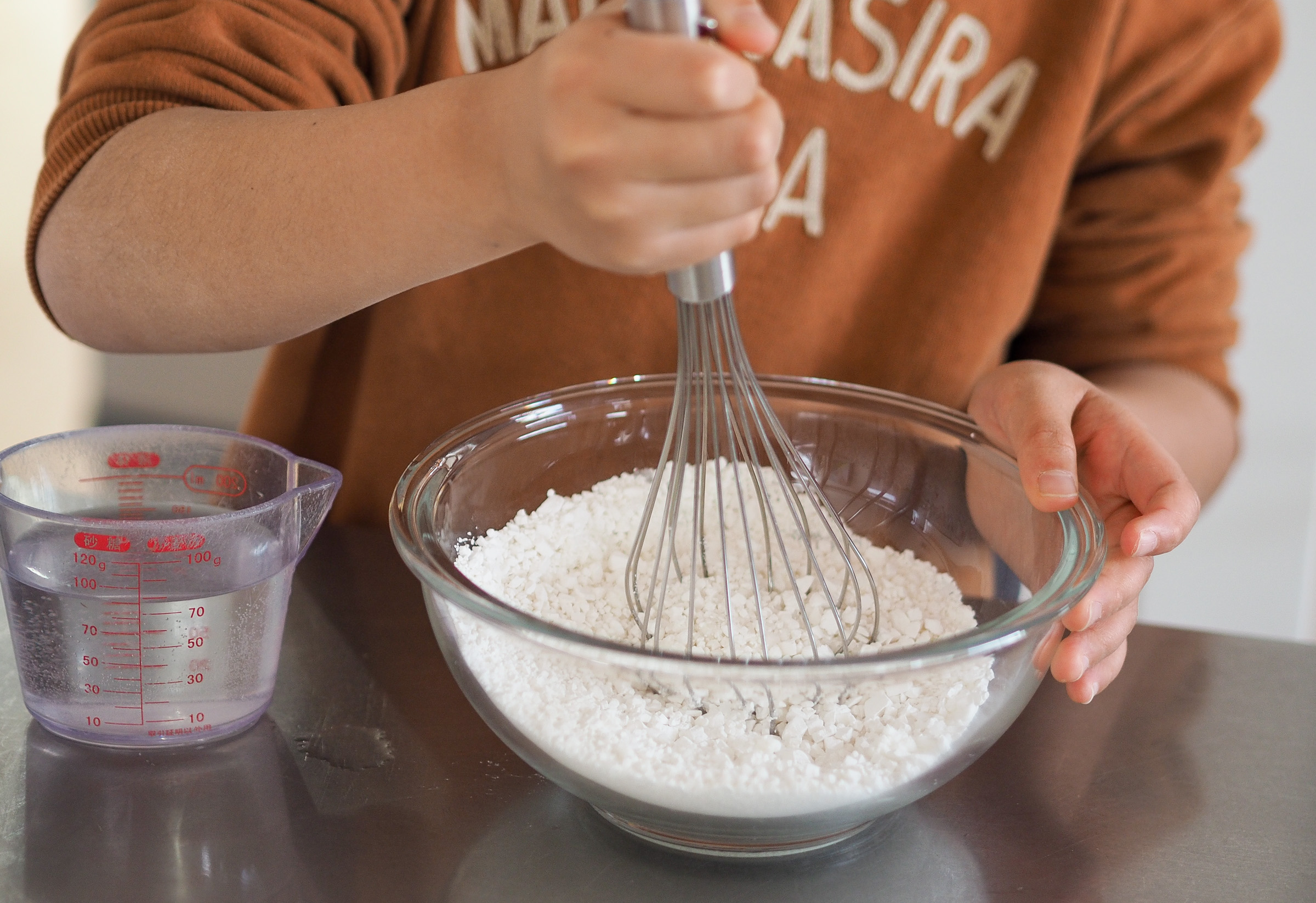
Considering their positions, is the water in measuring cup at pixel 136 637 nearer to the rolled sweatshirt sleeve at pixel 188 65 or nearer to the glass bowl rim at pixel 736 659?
the glass bowl rim at pixel 736 659

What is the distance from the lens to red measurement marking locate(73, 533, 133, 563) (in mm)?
499

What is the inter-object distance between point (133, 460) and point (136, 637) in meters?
0.12

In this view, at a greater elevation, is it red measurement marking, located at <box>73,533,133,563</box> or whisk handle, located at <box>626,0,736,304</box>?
whisk handle, located at <box>626,0,736,304</box>

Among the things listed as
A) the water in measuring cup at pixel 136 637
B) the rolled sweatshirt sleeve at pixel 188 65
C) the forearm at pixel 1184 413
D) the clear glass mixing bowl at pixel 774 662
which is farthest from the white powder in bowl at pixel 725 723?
the forearm at pixel 1184 413

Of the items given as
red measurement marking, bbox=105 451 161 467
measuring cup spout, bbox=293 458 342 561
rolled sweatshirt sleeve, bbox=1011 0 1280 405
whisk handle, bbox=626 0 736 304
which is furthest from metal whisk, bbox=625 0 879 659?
rolled sweatshirt sleeve, bbox=1011 0 1280 405

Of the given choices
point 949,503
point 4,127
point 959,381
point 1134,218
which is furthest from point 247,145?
point 4,127

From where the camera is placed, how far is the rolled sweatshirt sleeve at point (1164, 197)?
0.82 meters

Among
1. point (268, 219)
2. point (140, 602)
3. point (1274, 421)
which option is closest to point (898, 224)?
point (268, 219)

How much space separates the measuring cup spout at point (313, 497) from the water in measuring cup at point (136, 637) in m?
0.02

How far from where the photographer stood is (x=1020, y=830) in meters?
0.52

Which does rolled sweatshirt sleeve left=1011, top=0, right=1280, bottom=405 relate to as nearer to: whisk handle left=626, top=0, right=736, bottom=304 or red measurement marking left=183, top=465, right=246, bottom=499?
whisk handle left=626, top=0, right=736, bottom=304

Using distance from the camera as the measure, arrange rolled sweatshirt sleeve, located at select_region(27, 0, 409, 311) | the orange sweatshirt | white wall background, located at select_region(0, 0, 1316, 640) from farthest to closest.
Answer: white wall background, located at select_region(0, 0, 1316, 640), the orange sweatshirt, rolled sweatshirt sleeve, located at select_region(27, 0, 409, 311)

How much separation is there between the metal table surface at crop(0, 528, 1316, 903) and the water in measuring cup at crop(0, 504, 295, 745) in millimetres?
20

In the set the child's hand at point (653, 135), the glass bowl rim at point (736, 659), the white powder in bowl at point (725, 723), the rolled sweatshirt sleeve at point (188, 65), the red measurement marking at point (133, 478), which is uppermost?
the child's hand at point (653, 135)
